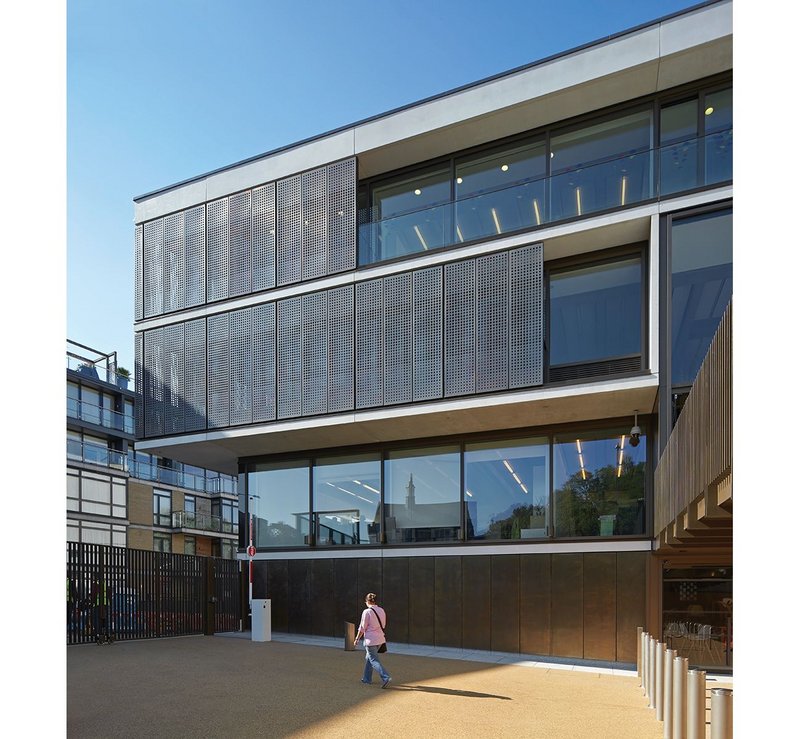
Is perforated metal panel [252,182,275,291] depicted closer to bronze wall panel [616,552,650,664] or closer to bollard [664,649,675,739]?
bronze wall panel [616,552,650,664]

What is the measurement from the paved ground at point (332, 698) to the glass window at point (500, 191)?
32.1 feet

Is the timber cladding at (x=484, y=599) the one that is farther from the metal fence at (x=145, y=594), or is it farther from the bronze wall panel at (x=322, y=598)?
the metal fence at (x=145, y=594)

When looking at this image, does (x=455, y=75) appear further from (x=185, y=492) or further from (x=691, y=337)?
(x=185, y=492)

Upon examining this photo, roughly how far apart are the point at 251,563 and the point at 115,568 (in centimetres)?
405

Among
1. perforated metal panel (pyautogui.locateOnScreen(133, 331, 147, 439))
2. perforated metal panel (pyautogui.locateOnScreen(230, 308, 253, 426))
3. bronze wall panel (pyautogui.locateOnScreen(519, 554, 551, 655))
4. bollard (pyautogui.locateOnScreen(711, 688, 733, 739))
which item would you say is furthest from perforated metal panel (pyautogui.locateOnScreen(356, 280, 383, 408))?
bollard (pyautogui.locateOnScreen(711, 688, 733, 739))

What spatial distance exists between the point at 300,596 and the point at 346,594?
1677 millimetres

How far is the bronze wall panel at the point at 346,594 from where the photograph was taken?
67.4 feet

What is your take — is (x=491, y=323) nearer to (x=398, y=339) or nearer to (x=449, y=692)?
→ (x=398, y=339)

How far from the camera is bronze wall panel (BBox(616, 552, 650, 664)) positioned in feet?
54.8

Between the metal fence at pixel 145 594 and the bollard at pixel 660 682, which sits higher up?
the bollard at pixel 660 682

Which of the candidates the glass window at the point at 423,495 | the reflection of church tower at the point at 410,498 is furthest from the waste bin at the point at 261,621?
the reflection of church tower at the point at 410,498

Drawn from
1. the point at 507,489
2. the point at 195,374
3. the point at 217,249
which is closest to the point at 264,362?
the point at 195,374

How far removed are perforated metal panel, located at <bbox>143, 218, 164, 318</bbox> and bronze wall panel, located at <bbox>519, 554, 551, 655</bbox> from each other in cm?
1286

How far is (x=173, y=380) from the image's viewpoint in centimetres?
2198
